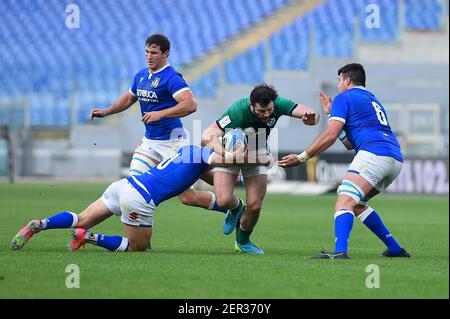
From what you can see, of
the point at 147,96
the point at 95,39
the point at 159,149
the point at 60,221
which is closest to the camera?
the point at 60,221

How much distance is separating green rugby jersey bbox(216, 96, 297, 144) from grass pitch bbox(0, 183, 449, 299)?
129cm

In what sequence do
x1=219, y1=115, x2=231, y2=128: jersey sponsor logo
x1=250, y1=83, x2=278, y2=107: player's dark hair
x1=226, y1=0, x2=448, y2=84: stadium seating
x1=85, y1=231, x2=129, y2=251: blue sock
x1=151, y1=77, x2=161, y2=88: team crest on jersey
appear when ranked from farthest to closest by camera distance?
x1=226, y1=0, x2=448, y2=84: stadium seating, x1=151, y1=77, x2=161, y2=88: team crest on jersey, x1=219, y1=115, x2=231, y2=128: jersey sponsor logo, x1=85, y1=231, x2=129, y2=251: blue sock, x1=250, y1=83, x2=278, y2=107: player's dark hair

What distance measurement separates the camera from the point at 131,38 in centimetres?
3095

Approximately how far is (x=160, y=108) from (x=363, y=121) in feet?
8.24

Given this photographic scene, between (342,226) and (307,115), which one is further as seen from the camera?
(307,115)

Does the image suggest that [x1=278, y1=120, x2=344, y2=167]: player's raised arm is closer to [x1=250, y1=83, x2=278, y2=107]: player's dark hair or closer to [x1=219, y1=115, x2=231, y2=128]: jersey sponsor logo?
[x1=250, y1=83, x2=278, y2=107]: player's dark hair

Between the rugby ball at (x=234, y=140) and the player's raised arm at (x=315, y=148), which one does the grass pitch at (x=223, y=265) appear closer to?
the player's raised arm at (x=315, y=148)

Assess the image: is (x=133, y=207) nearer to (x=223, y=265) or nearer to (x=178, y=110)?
(x=223, y=265)

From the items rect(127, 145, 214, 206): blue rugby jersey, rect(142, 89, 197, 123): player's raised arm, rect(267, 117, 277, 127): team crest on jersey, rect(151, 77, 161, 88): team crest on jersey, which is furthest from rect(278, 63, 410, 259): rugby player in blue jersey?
rect(151, 77, 161, 88): team crest on jersey

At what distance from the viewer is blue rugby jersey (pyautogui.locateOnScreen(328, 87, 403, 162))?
898cm

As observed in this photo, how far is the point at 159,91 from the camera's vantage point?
1043 centimetres

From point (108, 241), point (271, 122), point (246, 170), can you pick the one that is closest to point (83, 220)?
point (108, 241)
